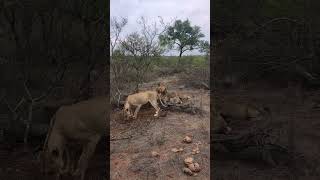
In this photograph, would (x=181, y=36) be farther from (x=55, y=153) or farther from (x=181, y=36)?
(x=55, y=153)

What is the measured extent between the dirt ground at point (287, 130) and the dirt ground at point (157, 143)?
1.52 ft

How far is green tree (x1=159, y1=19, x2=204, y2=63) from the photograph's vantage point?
4691 millimetres

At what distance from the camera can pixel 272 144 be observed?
3.63 meters

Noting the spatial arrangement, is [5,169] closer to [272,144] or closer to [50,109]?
[50,109]

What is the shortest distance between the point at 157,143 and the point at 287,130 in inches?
49.3

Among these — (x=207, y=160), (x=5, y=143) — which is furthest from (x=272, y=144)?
(x=5, y=143)

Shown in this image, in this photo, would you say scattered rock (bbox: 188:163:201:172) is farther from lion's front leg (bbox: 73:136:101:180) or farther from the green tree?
the green tree

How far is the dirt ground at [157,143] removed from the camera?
4.04m

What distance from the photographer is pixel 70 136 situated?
11.5ft

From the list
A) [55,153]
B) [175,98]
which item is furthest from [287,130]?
[55,153]

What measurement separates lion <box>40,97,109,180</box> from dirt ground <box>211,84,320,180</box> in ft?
3.86

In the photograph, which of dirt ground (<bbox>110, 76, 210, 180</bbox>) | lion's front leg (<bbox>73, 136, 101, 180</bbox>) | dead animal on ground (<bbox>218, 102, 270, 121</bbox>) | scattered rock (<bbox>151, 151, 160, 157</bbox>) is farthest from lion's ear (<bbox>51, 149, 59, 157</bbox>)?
dead animal on ground (<bbox>218, 102, 270, 121</bbox>)

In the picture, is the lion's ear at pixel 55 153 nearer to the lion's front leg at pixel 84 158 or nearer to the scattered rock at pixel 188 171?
the lion's front leg at pixel 84 158

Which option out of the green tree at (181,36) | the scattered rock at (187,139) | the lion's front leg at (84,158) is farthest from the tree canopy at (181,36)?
the lion's front leg at (84,158)
